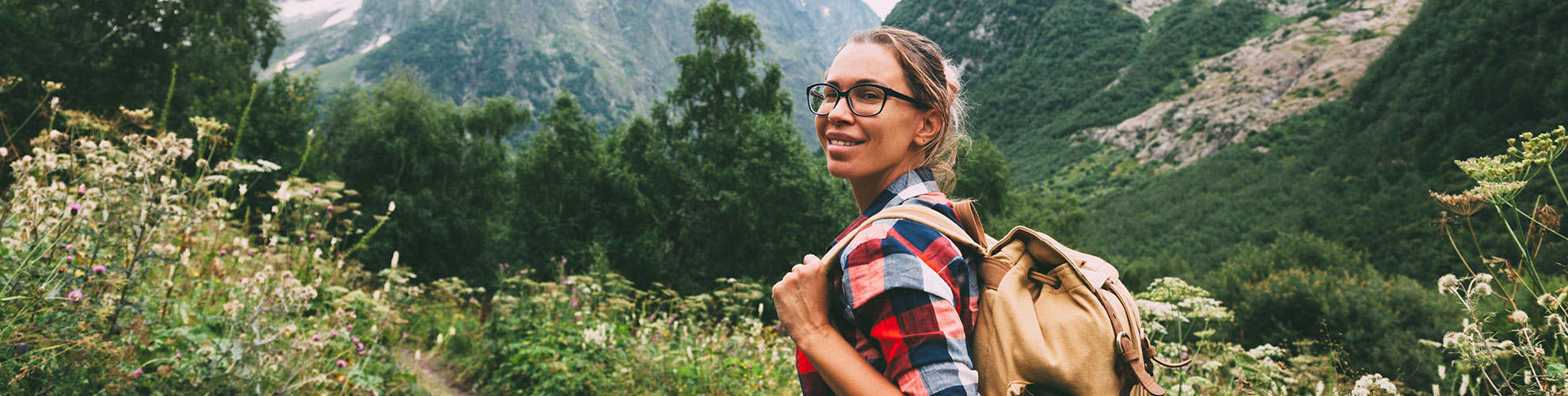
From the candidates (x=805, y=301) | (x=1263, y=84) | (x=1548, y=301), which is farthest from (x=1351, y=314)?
(x=1263, y=84)

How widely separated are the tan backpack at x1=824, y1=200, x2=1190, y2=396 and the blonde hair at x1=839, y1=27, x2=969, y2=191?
0.36 meters

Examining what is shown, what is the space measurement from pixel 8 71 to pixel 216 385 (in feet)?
53.0

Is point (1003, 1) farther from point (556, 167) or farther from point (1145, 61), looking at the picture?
point (556, 167)

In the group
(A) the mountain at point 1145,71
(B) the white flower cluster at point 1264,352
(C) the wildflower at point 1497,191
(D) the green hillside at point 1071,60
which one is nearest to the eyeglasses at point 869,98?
(C) the wildflower at point 1497,191

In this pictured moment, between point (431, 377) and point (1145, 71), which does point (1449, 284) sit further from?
point (1145, 71)

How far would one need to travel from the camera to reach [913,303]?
3.31 ft

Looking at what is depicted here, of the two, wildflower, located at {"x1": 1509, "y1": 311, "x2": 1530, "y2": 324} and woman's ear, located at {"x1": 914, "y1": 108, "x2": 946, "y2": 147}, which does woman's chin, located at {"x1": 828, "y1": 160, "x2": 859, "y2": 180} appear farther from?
wildflower, located at {"x1": 1509, "y1": 311, "x2": 1530, "y2": 324}

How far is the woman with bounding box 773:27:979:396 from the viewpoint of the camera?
100 cm

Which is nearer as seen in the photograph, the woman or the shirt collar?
the woman

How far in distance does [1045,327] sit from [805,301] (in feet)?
1.39

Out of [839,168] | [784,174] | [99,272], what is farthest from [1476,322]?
[784,174]

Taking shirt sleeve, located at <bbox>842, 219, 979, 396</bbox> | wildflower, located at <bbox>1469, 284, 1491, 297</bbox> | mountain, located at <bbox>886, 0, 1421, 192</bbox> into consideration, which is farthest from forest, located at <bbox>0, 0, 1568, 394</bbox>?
mountain, located at <bbox>886, 0, 1421, 192</bbox>

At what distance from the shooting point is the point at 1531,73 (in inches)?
1865

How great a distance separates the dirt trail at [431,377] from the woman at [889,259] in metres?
5.19
